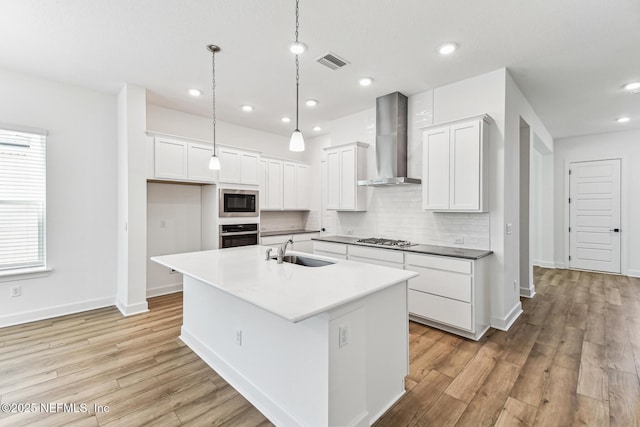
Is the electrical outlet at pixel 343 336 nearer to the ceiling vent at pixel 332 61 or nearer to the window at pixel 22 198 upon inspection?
the ceiling vent at pixel 332 61

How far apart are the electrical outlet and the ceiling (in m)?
2.33

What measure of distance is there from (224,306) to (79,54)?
9.85ft

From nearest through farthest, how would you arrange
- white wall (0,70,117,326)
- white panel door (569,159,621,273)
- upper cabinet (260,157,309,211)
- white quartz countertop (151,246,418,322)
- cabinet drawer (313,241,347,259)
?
white quartz countertop (151,246,418,322) < white wall (0,70,117,326) < cabinet drawer (313,241,347,259) < upper cabinet (260,157,309,211) < white panel door (569,159,621,273)

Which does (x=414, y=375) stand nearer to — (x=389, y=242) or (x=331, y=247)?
(x=389, y=242)

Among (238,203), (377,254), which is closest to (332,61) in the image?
(377,254)

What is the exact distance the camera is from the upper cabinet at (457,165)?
321 cm

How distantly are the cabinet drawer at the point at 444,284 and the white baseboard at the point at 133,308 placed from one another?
3.47 metres

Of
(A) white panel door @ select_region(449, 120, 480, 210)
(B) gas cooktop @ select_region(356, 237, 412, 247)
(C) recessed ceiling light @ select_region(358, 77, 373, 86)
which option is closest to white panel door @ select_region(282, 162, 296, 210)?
(B) gas cooktop @ select_region(356, 237, 412, 247)

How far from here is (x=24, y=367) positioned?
2547 millimetres

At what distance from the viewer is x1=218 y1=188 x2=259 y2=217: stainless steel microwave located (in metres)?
4.60

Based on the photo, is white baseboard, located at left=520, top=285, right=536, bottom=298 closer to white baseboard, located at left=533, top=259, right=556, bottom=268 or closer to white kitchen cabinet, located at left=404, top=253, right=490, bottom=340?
white kitchen cabinet, located at left=404, top=253, right=490, bottom=340

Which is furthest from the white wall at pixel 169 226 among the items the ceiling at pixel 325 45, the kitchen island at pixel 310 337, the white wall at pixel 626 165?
the white wall at pixel 626 165

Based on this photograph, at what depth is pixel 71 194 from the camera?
378cm

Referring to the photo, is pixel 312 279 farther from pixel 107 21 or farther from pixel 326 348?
pixel 107 21
